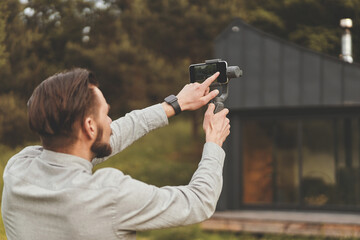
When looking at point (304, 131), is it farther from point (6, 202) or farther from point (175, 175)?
point (6, 202)

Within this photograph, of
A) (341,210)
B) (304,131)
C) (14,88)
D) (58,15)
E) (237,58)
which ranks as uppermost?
(58,15)

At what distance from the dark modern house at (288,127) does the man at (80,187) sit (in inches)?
275

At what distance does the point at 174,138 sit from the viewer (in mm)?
17969

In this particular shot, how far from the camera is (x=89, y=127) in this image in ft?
4.25

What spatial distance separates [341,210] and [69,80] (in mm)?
7701

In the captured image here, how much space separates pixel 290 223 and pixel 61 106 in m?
6.57

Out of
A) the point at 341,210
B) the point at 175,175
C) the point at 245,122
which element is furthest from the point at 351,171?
the point at 175,175

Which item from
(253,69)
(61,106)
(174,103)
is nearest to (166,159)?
(253,69)

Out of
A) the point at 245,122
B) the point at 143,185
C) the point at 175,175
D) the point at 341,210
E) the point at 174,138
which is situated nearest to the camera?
the point at 143,185

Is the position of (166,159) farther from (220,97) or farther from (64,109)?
(64,109)

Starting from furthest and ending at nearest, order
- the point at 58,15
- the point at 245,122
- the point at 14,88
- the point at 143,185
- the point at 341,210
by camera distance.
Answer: the point at 58,15
the point at 245,122
the point at 341,210
the point at 14,88
the point at 143,185

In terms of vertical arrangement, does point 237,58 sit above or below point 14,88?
above

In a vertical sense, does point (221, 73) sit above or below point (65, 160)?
above

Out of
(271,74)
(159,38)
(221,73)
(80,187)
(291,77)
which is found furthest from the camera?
(159,38)
